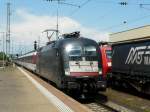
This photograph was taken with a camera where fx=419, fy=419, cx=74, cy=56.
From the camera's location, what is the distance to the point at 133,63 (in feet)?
74.2

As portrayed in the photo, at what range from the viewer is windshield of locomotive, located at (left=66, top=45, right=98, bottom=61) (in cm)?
1955

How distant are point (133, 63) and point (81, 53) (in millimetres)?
4116

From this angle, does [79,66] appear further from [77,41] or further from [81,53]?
[77,41]

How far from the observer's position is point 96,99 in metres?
20.9

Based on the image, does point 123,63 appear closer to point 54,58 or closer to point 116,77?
point 116,77

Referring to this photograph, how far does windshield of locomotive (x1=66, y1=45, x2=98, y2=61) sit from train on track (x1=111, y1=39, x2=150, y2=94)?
2.73 meters

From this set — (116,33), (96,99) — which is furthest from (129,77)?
(116,33)

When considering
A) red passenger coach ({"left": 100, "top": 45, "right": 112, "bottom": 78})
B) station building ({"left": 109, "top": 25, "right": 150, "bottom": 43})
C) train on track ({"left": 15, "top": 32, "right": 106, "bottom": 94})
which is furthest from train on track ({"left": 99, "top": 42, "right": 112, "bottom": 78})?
station building ({"left": 109, "top": 25, "right": 150, "bottom": 43})

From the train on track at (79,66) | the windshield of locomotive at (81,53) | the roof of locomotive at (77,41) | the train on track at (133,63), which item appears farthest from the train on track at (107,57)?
the windshield of locomotive at (81,53)

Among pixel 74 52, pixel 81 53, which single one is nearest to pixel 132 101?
pixel 81 53

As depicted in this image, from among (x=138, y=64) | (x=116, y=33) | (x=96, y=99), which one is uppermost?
(x=116, y=33)

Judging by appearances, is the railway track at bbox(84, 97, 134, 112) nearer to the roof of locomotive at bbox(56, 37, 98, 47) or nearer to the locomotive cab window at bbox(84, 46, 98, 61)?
the locomotive cab window at bbox(84, 46, 98, 61)

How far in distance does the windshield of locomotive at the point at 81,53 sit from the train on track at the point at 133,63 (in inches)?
108

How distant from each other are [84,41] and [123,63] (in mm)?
5207
